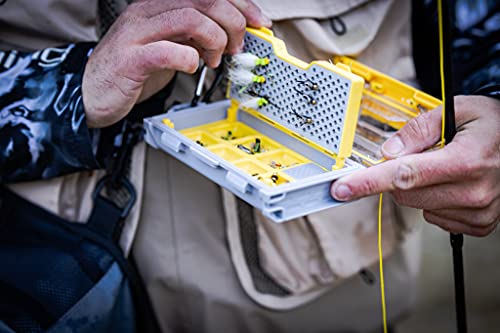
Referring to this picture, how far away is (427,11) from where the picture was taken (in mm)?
1418

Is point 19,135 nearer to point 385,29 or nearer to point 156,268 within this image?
point 156,268

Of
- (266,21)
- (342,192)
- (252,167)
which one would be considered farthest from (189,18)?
(342,192)

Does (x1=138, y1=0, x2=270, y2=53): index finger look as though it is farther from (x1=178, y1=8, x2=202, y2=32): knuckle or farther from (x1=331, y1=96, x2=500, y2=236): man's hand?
(x1=331, y1=96, x2=500, y2=236): man's hand

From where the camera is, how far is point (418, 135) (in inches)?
40.8

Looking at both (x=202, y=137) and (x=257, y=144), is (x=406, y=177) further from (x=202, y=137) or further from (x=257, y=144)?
(x=202, y=137)

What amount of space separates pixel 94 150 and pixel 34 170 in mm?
124

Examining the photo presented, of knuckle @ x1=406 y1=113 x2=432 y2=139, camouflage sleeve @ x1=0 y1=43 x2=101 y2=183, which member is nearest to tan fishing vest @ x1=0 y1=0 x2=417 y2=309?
camouflage sleeve @ x1=0 y1=43 x2=101 y2=183

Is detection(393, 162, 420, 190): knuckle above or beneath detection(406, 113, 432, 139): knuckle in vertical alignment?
beneath

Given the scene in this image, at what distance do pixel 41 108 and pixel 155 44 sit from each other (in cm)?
30

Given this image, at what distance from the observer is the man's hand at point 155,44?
0.96 meters

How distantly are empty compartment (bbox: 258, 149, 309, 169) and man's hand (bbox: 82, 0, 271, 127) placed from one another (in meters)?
0.20

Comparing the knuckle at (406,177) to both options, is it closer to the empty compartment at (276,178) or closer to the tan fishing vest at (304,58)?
the empty compartment at (276,178)

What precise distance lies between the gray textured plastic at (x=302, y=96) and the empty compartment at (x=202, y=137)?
0.33 ft

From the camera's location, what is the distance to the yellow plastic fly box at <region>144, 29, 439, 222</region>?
0.91 metres
